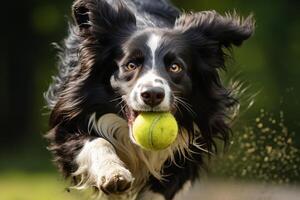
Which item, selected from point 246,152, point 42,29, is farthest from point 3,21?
point 246,152

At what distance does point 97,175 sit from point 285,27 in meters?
11.9

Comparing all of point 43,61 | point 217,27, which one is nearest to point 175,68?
point 217,27

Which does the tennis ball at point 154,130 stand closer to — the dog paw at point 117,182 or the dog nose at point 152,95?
the dog nose at point 152,95

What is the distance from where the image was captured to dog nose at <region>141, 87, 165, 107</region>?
20.6ft

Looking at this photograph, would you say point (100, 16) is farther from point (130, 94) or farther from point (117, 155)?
point (117, 155)

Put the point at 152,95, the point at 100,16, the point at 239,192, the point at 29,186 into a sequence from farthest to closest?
1. the point at 29,186
2. the point at 239,192
3. the point at 100,16
4. the point at 152,95

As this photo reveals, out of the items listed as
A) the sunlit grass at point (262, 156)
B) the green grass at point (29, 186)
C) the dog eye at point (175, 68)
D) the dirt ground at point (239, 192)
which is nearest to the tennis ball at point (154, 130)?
the dog eye at point (175, 68)

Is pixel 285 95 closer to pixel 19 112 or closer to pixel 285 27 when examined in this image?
pixel 285 27

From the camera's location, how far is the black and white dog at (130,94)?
263 inches

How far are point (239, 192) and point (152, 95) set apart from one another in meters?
3.22

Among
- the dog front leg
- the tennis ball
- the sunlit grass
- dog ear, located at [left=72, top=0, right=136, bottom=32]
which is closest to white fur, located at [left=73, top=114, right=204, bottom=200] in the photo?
the dog front leg

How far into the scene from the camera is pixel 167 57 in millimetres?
6633

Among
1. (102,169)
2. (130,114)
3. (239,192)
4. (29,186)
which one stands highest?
(130,114)

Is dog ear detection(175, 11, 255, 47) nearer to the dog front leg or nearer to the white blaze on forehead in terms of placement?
the white blaze on forehead
